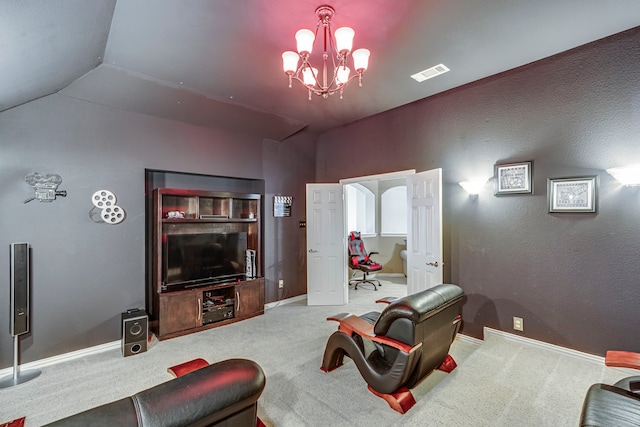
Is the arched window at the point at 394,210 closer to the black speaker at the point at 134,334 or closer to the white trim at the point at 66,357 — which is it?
the black speaker at the point at 134,334

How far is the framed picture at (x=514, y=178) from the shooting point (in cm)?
307

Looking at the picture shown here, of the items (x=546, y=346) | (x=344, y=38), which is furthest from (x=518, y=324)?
(x=344, y=38)

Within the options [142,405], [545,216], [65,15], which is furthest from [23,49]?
[545,216]

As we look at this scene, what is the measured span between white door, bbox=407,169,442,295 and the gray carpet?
34.4 inches

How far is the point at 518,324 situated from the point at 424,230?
1.42 metres

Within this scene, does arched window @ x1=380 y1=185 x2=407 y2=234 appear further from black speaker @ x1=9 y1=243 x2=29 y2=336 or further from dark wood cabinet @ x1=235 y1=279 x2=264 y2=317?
black speaker @ x1=9 y1=243 x2=29 y2=336

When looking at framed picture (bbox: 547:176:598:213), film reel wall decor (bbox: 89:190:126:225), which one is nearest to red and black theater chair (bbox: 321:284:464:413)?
framed picture (bbox: 547:176:598:213)

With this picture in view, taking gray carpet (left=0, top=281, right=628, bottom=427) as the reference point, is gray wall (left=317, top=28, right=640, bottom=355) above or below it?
above

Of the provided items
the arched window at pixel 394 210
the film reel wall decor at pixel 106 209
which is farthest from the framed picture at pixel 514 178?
the film reel wall decor at pixel 106 209

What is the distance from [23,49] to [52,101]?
1.38 m

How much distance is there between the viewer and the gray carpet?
210 centimetres

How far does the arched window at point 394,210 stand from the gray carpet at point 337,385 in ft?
13.7

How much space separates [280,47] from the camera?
265 cm

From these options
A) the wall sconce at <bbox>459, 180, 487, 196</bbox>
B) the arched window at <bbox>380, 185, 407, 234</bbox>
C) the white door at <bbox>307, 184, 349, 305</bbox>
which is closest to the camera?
the wall sconce at <bbox>459, 180, 487, 196</bbox>
